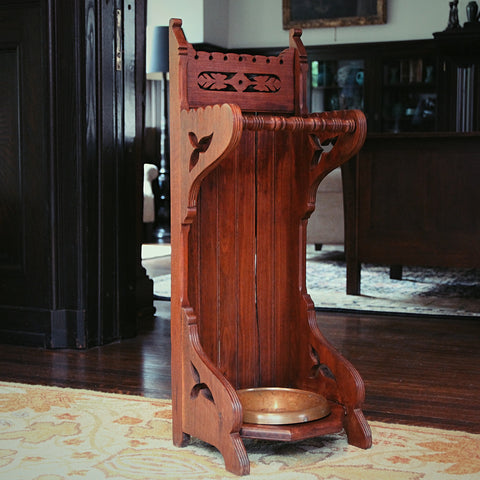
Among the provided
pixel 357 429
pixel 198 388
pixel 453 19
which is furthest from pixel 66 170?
pixel 453 19

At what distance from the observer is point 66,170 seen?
346 centimetres

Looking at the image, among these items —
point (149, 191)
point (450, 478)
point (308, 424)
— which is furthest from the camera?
point (149, 191)

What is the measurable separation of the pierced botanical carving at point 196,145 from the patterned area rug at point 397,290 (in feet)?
8.16

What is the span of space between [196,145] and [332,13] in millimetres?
7996

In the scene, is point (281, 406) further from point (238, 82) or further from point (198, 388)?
point (238, 82)

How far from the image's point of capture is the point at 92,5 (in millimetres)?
3459

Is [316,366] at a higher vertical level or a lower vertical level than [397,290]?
higher

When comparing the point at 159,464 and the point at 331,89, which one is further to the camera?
the point at 331,89

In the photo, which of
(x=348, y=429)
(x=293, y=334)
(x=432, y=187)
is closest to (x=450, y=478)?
(x=348, y=429)

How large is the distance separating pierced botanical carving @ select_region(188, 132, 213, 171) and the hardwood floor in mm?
934

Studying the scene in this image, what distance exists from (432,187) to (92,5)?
239 cm

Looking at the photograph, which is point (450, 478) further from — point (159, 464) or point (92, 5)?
point (92, 5)

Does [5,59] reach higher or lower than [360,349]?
higher

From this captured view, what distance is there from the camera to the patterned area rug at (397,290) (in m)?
4.62
